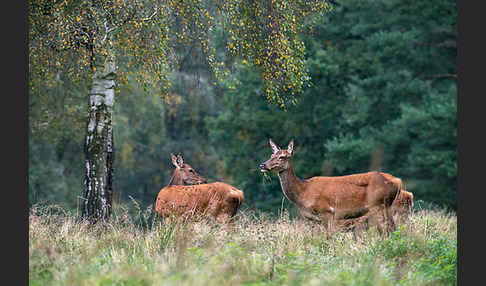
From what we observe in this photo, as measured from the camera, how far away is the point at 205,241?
26.3 ft

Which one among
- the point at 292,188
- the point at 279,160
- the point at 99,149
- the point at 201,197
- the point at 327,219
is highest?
the point at 99,149

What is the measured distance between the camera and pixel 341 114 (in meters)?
25.7

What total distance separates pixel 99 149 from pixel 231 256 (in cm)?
409

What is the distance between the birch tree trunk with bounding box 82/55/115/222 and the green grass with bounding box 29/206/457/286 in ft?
3.00

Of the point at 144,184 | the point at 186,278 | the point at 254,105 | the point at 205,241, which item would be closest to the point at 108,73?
the point at 205,241

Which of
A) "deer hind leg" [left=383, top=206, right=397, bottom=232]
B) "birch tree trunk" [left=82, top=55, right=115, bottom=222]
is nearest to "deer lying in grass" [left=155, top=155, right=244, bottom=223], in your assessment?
"birch tree trunk" [left=82, top=55, right=115, bottom=222]

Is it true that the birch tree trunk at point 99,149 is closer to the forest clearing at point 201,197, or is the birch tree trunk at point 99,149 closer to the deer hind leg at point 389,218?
the forest clearing at point 201,197

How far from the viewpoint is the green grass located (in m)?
6.59

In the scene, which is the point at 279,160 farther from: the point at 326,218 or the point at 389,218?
the point at 389,218

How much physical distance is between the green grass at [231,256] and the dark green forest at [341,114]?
1165cm

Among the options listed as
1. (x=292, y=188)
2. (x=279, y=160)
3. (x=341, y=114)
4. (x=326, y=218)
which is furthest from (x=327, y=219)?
(x=341, y=114)

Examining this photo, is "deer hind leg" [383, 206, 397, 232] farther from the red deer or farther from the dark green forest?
the dark green forest

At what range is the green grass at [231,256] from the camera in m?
6.59

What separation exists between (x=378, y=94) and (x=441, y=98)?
8.47 feet
